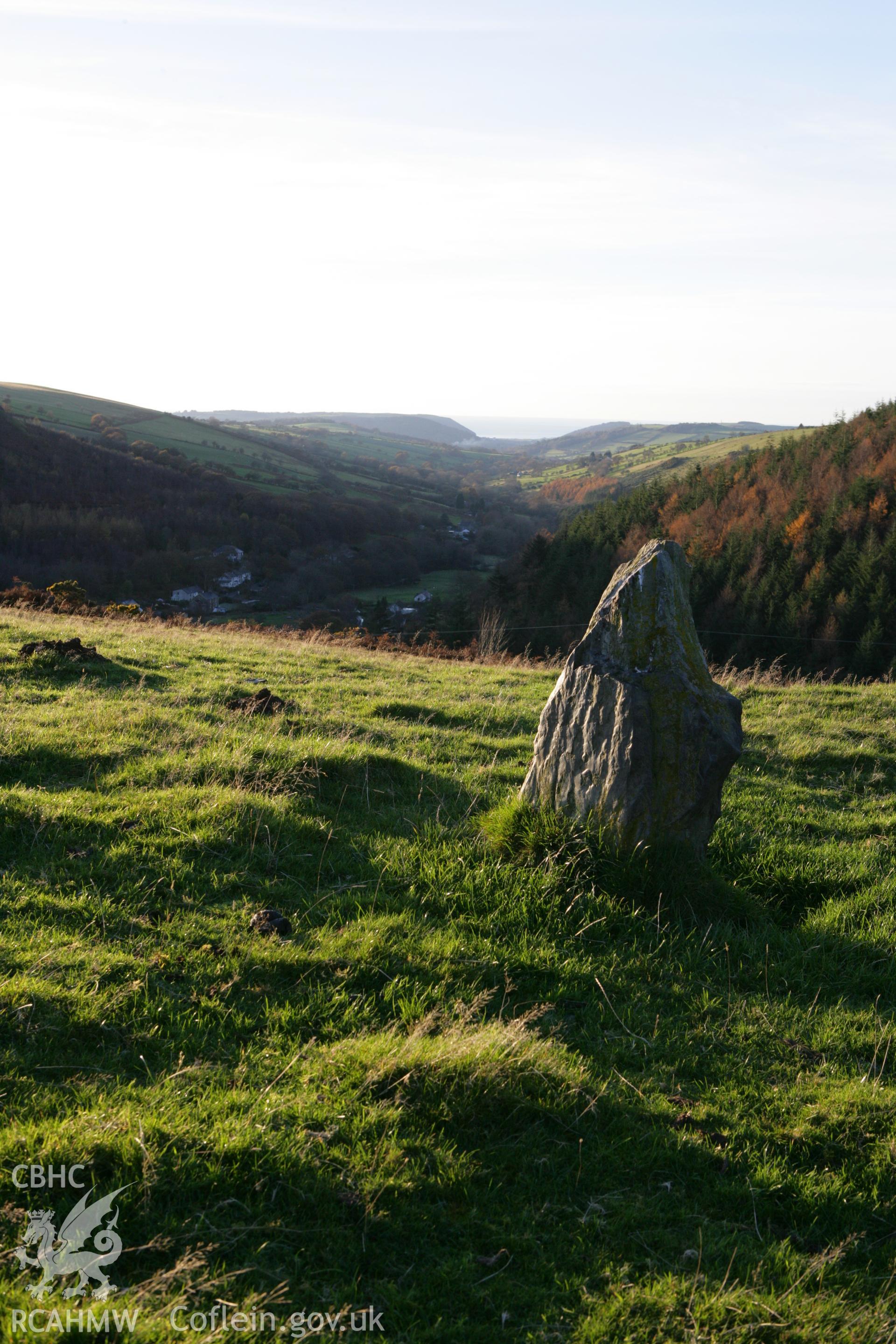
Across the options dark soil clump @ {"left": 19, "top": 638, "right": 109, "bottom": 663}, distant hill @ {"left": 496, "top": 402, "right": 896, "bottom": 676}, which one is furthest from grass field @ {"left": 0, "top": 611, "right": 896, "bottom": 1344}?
distant hill @ {"left": 496, "top": 402, "right": 896, "bottom": 676}

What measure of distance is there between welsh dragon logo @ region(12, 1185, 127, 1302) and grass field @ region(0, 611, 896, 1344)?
7cm

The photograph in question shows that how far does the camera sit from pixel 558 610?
78.8 metres

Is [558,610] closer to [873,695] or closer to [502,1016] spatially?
[873,695]

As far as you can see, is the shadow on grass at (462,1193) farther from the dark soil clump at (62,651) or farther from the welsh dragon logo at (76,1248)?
the dark soil clump at (62,651)

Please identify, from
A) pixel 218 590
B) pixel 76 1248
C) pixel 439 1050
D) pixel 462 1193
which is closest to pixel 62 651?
pixel 439 1050

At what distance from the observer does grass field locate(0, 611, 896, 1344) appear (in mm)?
2982

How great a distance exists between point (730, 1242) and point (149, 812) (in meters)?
4.99

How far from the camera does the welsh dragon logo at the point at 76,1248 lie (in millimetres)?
2709

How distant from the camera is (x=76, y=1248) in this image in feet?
9.39

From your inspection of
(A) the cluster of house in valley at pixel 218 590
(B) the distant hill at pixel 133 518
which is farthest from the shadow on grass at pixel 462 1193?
(B) the distant hill at pixel 133 518

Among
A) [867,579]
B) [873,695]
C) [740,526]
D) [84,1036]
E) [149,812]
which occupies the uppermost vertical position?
[740,526]

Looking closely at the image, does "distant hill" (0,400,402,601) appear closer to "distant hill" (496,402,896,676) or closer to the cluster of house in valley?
the cluster of house in valley

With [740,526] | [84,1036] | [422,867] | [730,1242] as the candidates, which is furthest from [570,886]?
[740,526]

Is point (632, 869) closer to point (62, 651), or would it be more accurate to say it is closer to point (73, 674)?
point (73, 674)
